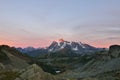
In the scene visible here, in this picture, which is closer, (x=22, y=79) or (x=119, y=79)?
(x=22, y=79)

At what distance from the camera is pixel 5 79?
484 feet

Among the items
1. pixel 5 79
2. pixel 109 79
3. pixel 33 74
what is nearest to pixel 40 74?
pixel 33 74

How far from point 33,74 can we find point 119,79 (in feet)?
248

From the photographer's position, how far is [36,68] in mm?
137500

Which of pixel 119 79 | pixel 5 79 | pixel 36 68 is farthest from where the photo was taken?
pixel 119 79

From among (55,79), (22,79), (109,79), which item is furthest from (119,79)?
(22,79)

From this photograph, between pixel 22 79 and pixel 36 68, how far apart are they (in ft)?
39.2

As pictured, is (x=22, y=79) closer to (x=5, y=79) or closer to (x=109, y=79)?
(x=5, y=79)

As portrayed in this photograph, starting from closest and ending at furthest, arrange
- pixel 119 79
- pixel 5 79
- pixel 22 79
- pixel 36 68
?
pixel 22 79
pixel 36 68
pixel 5 79
pixel 119 79

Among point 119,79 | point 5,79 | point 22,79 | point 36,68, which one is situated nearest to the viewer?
point 22,79

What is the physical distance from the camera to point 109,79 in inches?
7411

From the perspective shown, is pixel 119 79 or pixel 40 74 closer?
pixel 40 74

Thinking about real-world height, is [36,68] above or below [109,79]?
above

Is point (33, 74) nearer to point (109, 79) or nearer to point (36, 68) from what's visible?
point (36, 68)
